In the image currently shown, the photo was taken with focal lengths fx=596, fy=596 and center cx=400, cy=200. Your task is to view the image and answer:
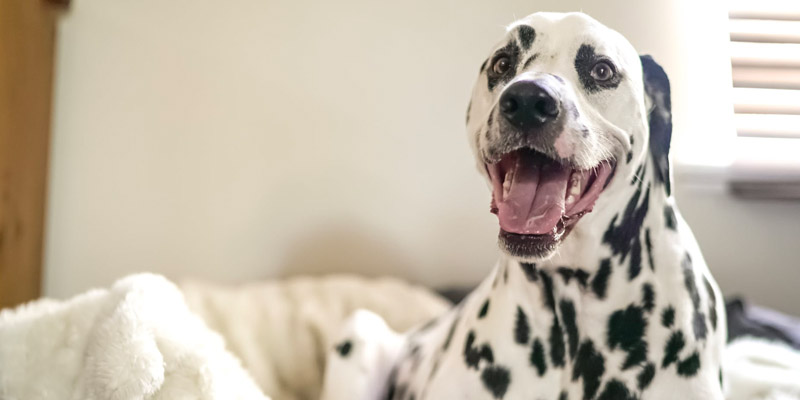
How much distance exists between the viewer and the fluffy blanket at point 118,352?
88 cm

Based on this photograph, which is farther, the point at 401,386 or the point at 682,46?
the point at 682,46

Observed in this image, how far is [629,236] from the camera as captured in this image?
3.32 ft

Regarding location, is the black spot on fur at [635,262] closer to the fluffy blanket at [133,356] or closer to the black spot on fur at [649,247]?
the black spot on fur at [649,247]

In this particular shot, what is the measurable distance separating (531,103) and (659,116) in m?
0.33

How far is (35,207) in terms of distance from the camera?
1877 mm

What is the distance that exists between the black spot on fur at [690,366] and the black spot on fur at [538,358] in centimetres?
21

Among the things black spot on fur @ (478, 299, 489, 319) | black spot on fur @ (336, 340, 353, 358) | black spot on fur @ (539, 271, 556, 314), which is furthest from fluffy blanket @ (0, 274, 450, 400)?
black spot on fur @ (539, 271, 556, 314)

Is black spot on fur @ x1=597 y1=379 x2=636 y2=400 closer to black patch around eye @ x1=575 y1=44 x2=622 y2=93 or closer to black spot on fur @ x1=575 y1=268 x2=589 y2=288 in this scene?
black spot on fur @ x1=575 y1=268 x2=589 y2=288

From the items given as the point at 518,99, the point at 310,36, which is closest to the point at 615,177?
the point at 518,99

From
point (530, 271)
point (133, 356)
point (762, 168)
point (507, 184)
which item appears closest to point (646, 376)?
point (530, 271)

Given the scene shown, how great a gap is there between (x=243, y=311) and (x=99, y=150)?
0.79 metres

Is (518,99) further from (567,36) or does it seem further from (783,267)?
(783,267)

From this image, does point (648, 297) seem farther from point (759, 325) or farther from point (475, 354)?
point (759, 325)

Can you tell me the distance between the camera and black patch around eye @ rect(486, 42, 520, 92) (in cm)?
104
